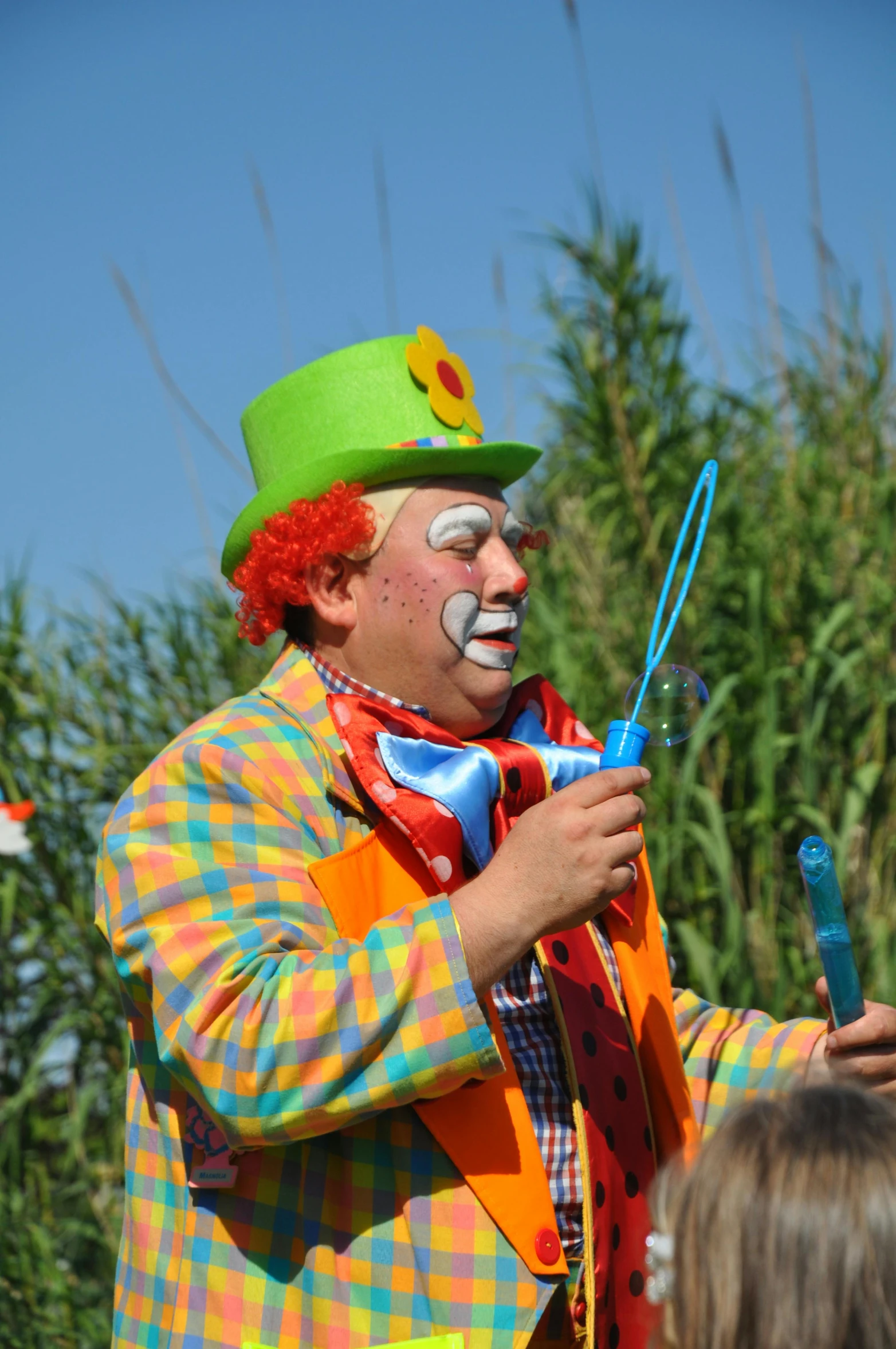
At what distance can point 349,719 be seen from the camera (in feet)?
6.00

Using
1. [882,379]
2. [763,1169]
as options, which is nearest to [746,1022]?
[763,1169]

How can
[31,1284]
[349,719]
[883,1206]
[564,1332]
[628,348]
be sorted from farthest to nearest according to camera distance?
1. [628,348]
2. [31,1284]
3. [349,719]
4. [564,1332]
5. [883,1206]

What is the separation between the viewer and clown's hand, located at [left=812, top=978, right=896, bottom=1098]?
1.63m

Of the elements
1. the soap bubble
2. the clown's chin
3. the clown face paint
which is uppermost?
the clown face paint

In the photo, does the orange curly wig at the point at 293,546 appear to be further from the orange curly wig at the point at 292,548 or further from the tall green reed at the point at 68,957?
the tall green reed at the point at 68,957

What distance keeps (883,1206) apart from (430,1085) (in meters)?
0.56

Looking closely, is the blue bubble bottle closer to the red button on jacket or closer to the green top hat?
the red button on jacket

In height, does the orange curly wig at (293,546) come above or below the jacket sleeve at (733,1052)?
above

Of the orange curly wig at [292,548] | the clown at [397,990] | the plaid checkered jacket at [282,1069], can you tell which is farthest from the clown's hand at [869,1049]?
the orange curly wig at [292,548]

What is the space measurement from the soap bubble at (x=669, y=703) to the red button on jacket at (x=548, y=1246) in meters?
0.66

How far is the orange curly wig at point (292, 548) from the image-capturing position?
2.04m

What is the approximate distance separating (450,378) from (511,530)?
30cm

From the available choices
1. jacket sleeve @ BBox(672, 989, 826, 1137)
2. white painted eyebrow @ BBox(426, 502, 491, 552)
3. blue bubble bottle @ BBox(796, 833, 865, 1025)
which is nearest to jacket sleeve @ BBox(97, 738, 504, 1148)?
blue bubble bottle @ BBox(796, 833, 865, 1025)

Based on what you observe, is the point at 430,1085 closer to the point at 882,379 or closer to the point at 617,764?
the point at 617,764
